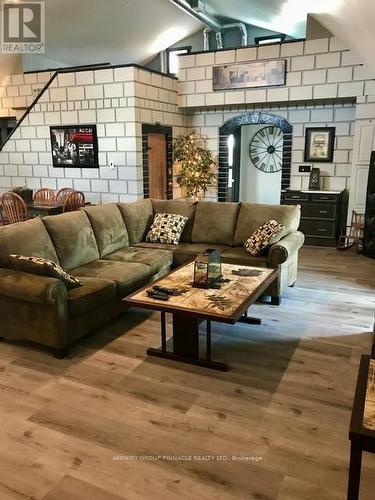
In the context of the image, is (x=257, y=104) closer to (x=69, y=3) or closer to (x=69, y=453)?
(x=69, y=3)

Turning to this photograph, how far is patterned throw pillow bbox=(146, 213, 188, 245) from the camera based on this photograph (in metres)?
4.83

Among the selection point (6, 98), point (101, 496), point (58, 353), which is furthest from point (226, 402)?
point (6, 98)

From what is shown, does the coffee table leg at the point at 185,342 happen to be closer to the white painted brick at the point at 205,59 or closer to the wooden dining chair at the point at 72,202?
the wooden dining chair at the point at 72,202

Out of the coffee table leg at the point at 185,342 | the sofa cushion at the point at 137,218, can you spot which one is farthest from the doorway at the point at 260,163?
the coffee table leg at the point at 185,342

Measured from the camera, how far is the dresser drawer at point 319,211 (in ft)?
21.4

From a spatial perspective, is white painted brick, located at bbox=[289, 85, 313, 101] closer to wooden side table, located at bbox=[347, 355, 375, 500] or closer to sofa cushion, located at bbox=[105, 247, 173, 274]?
sofa cushion, located at bbox=[105, 247, 173, 274]

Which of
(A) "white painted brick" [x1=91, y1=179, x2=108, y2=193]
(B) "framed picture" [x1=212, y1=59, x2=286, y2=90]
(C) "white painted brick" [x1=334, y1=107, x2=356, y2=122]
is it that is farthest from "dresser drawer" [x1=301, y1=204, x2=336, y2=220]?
(A) "white painted brick" [x1=91, y1=179, x2=108, y2=193]

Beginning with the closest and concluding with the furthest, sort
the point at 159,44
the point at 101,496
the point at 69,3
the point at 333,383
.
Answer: the point at 101,496 < the point at 333,383 < the point at 69,3 < the point at 159,44

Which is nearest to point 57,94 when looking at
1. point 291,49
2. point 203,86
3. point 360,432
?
point 203,86

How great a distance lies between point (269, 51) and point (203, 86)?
1.24 metres

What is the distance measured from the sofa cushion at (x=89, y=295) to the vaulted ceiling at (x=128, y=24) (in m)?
4.51

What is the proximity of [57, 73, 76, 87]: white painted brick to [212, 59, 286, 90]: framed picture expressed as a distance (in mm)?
2344

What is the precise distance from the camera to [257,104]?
7.18 meters

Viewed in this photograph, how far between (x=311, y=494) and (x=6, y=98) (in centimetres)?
868
